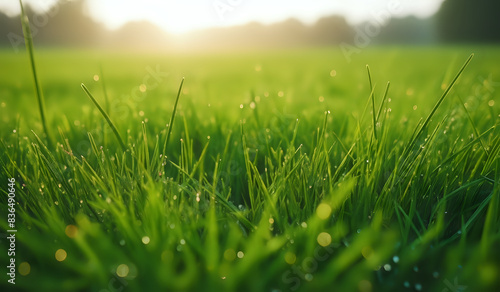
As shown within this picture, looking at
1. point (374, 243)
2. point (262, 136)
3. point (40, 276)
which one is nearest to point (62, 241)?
point (40, 276)

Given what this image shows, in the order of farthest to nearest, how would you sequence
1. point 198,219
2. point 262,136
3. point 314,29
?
point 314,29, point 262,136, point 198,219

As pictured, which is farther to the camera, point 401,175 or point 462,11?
point 462,11

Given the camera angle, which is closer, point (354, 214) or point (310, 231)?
point (310, 231)

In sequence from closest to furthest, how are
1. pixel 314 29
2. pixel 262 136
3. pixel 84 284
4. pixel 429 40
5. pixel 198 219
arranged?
pixel 84 284 → pixel 198 219 → pixel 262 136 → pixel 429 40 → pixel 314 29

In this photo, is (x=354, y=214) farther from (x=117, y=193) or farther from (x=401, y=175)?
(x=117, y=193)

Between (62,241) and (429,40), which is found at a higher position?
(62,241)

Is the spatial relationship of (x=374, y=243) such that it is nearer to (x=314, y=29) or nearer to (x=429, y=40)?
(x=429, y=40)

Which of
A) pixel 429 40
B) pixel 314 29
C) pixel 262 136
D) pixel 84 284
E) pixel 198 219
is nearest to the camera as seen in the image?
pixel 84 284

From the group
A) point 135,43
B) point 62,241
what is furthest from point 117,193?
point 135,43

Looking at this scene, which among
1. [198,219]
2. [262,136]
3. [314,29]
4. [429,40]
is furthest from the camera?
[314,29]
